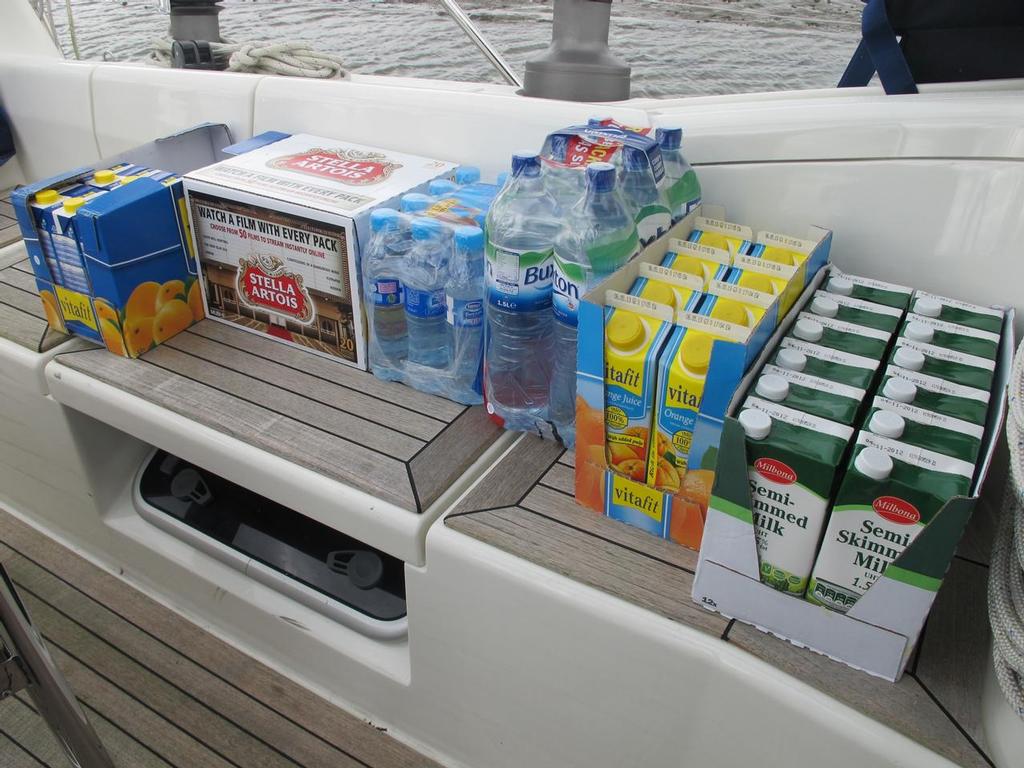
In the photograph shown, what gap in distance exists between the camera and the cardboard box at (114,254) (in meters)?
1.28

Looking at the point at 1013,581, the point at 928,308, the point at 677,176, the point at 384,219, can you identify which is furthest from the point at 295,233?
→ the point at 1013,581

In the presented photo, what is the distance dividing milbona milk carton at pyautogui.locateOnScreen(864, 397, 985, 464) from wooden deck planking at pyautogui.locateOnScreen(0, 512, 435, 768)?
873 mm

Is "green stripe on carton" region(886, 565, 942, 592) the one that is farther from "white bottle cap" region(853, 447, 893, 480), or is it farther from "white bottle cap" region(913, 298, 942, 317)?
"white bottle cap" region(913, 298, 942, 317)

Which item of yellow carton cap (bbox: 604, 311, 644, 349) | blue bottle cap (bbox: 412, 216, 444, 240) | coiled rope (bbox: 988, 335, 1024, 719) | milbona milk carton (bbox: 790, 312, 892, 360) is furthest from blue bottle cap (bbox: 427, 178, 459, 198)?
coiled rope (bbox: 988, 335, 1024, 719)

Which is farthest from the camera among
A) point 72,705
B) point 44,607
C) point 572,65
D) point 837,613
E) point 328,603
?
point 572,65

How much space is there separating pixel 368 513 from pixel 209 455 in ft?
1.07

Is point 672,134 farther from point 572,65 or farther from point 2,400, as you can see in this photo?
point 2,400

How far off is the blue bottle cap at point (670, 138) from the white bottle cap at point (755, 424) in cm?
57

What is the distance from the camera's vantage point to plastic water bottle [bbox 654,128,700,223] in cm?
116

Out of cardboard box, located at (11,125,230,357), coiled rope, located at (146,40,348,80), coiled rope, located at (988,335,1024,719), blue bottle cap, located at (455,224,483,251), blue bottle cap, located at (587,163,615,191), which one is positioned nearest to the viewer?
coiled rope, located at (988,335,1024,719)

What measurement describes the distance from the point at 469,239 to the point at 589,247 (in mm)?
201

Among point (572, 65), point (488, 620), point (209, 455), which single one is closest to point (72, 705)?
point (209, 455)

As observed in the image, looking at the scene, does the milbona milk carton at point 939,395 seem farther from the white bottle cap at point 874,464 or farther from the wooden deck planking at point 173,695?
the wooden deck planking at point 173,695

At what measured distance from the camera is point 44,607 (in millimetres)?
1476
